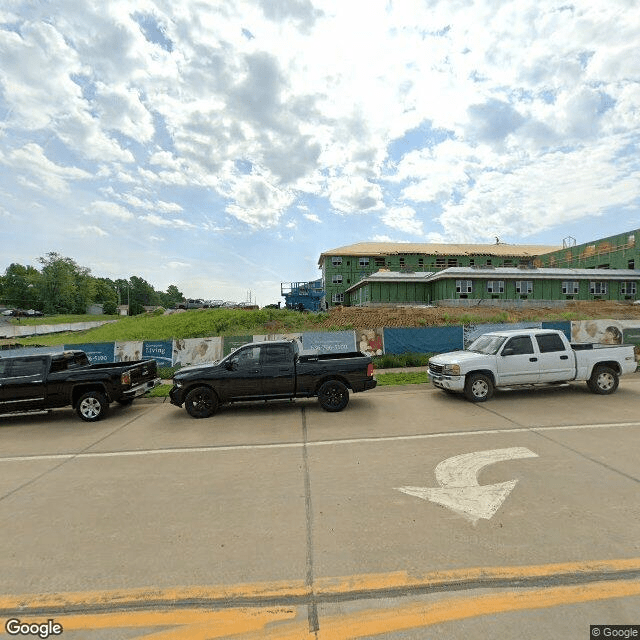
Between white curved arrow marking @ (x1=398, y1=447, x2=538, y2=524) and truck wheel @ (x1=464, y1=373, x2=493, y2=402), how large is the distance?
3.72 m

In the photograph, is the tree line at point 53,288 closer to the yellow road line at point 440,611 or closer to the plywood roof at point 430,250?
the plywood roof at point 430,250

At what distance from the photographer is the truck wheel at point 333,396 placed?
29.9 ft

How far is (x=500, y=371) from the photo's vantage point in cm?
965

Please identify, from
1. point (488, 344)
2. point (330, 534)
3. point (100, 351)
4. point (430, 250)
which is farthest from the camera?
point (430, 250)

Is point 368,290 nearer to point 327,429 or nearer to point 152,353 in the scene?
point 152,353

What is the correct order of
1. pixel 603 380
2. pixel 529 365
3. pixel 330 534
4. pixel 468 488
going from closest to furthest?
pixel 330 534 → pixel 468 488 → pixel 529 365 → pixel 603 380

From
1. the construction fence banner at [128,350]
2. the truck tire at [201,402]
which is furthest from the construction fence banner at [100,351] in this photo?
the truck tire at [201,402]

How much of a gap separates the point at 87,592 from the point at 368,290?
3881 centimetres

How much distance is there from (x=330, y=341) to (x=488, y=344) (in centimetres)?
811

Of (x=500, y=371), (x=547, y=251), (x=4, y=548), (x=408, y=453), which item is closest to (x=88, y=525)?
(x=4, y=548)

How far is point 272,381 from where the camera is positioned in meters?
9.18

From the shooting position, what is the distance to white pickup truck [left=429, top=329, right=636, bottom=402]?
9.53m

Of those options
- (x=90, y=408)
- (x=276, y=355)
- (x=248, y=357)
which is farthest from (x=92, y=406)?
(x=276, y=355)

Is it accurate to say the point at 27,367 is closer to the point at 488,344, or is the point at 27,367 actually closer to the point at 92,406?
the point at 92,406
